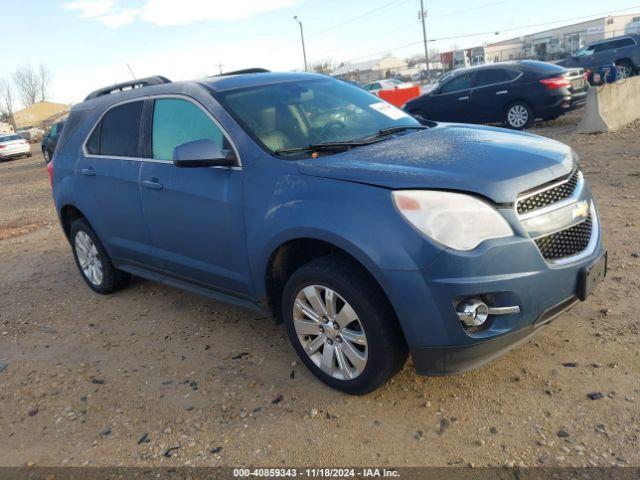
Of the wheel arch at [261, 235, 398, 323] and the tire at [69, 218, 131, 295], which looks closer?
the wheel arch at [261, 235, 398, 323]

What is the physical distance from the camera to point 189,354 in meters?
3.81

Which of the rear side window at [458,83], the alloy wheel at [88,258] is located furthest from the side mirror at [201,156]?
the rear side window at [458,83]

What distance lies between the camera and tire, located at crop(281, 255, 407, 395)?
8.94ft

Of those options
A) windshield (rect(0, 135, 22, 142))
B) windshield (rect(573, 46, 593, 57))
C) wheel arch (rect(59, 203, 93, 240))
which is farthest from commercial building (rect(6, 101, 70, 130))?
wheel arch (rect(59, 203, 93, 240))

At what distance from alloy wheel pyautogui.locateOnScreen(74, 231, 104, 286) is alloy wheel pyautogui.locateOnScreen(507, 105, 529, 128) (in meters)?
9.88

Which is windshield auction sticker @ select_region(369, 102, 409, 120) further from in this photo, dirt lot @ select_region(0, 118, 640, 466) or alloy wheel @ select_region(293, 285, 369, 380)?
dirt lot @ select_region(0, 118, 640, 466)

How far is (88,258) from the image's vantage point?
204 inches

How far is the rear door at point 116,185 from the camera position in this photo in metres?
4.18

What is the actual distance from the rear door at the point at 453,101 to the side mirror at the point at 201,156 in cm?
1063

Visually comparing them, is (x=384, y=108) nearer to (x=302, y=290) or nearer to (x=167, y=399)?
(x=302, y=290)

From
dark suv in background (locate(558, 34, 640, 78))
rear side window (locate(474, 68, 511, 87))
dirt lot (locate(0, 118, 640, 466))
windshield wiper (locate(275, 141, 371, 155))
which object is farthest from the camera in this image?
dark suv in background (locate(558, 34, 640, 78))

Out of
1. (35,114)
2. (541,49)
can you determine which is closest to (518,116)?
(541,49)

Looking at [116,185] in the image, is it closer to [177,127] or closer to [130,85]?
[177,127]

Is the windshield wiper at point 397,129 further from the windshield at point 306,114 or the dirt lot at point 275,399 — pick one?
the dirt lot at point 275,399
